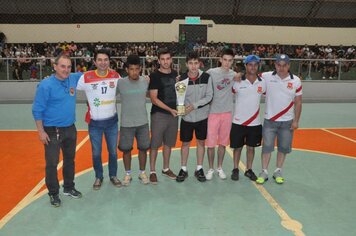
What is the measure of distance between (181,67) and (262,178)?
8.93m

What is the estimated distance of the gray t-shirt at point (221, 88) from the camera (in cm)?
557

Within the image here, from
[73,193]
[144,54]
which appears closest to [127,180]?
[73,193]

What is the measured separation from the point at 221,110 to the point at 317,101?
1036cm

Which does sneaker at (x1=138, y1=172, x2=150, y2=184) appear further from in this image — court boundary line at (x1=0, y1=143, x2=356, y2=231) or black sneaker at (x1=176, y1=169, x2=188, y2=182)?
court boundary line at (x1=0, y1=143, x2=356, y2=231)

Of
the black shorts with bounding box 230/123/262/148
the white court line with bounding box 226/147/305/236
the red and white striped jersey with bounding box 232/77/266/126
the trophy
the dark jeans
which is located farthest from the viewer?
the black shorts with bounding box 230/123/262/148

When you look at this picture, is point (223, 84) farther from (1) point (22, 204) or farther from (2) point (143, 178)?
(1) point (22, 204)

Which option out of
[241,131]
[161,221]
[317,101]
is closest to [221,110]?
[241,131]

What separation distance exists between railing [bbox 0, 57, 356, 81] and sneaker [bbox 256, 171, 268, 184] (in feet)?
25.7

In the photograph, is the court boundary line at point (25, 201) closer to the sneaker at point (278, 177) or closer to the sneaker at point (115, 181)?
the sneaker at point (115, 181)

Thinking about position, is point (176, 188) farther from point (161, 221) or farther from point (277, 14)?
point (277, 14)

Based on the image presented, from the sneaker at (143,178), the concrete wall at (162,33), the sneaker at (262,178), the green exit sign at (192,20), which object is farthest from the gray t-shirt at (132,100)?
the green exit sign at (192,20)

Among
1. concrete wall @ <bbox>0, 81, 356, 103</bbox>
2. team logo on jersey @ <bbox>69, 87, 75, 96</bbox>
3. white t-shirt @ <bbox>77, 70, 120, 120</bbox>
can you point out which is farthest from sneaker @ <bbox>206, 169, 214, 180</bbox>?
concrete wall @ <bbox>0, 81, 356, 103</bbox>

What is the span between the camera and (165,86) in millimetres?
5410

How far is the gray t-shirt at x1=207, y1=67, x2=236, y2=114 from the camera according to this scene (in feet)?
18.3
